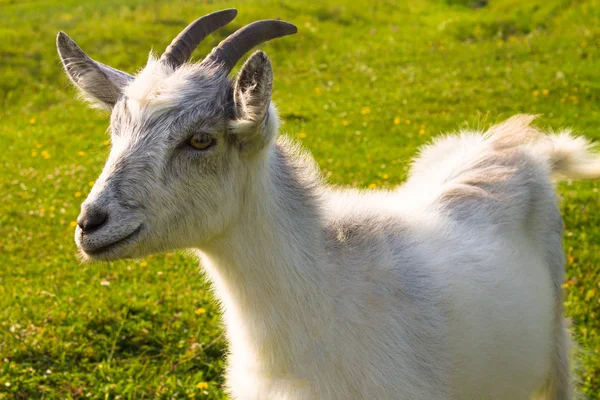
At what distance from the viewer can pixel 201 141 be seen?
10.2 ft

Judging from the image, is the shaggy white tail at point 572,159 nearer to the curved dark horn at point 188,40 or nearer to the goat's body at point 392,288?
the goat's body at point 392,288

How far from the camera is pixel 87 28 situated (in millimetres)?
18719

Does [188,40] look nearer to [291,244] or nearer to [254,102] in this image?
[254,102]

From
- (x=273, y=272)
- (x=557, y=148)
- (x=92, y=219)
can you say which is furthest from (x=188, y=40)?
(x=557, y=148)

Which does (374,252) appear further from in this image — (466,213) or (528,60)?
(528,60)

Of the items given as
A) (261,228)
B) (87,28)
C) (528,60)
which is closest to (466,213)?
(261,228)

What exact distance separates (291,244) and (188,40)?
1.17 metres

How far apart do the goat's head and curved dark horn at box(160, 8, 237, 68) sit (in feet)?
0.76

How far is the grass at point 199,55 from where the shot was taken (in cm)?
528

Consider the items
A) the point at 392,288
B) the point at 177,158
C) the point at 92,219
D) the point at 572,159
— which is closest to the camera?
the point at 92,219

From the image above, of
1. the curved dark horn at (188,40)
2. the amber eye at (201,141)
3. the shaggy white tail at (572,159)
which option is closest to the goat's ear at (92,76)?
the curved dark horn at (188,40)

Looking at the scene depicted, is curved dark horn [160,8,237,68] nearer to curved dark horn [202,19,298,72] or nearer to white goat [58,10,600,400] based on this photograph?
white goat [58,10,600,400]

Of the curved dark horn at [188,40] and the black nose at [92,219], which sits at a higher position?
the curved dark horn at [188,40]

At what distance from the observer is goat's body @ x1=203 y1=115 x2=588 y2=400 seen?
10.7 feet
